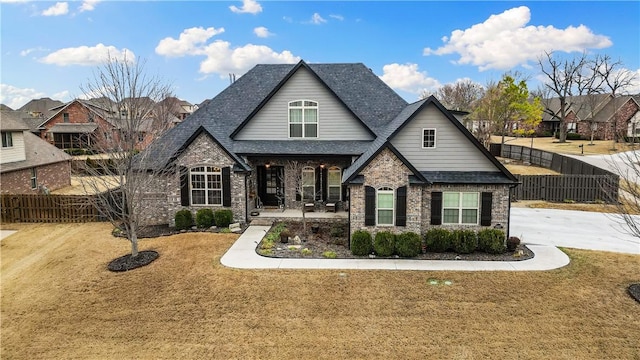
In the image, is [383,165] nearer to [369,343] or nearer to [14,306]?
[369,343]

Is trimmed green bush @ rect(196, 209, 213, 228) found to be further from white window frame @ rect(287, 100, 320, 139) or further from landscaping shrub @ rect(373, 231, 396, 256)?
landscaping shrub @ rect(373, 231, 396, 256)

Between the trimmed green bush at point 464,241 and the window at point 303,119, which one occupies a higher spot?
the window at point 303,119

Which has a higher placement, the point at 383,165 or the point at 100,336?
the point at 383,165

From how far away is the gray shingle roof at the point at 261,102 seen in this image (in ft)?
64.6

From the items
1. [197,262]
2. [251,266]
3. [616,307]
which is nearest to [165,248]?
[197,262]

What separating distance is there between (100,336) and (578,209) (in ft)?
80.9

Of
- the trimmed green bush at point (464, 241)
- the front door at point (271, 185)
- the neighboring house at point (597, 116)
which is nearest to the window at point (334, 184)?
the front door at point (271, 185)

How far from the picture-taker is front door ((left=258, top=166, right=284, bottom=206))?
2091cm

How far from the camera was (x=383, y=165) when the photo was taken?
48.1 ft

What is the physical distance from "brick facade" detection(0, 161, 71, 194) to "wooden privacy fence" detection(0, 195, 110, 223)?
143 inches

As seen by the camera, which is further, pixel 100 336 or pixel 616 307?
pixel 616 307

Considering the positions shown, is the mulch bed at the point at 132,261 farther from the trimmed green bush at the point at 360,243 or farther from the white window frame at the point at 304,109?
the white window frame at the point at 304,109

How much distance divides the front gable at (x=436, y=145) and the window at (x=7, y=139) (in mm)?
23686

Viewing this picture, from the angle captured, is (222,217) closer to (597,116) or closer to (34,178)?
(34,178)
